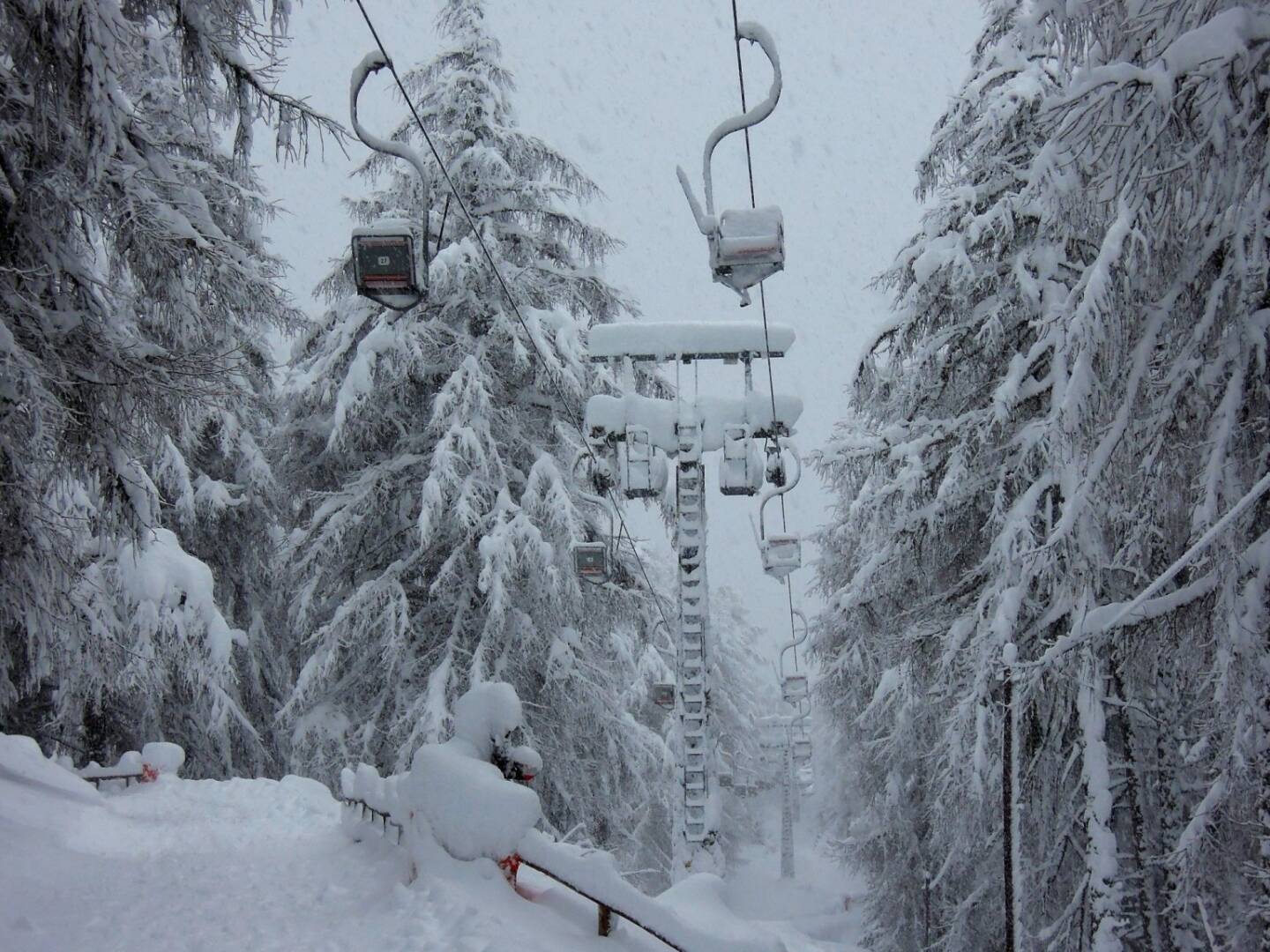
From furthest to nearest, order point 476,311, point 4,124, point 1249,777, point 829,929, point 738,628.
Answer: point 738,628
point 829,929
point 476,311
point 4,124
point 1249,777

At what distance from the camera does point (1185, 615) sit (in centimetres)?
484

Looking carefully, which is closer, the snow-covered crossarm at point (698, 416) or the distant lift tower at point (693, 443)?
the distant lift tower at point (693, 443)

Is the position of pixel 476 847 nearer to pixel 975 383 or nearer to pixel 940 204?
pixel 975 383

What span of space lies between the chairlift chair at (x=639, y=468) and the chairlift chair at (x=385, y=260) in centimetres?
384

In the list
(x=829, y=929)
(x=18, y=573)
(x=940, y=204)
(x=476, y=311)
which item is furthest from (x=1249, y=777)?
(x=829, y=929)

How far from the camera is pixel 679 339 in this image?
1159 centimetres

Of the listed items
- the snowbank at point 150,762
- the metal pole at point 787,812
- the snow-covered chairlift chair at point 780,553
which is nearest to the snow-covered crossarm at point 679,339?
the snow-covered chairlift chair at point 780,553

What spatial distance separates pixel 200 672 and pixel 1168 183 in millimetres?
11419

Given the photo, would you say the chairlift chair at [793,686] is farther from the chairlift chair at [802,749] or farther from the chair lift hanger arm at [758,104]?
the chair lift hanger arm at [758,104]

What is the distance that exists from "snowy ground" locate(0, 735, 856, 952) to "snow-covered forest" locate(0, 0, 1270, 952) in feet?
0.20

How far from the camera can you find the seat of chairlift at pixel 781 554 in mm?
12422

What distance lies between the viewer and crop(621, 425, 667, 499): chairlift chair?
1076cm

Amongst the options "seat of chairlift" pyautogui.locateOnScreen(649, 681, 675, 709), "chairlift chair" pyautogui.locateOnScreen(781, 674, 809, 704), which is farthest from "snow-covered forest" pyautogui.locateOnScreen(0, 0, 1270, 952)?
"chairlift chair" pyautogui.locateOnScreen(781, 674, 809, 704)

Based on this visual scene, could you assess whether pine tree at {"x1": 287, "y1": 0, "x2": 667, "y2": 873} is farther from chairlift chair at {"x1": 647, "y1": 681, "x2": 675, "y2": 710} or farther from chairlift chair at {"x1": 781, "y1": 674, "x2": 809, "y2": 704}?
chairlift chair at {"x1": 781, "y1": 674, "x2": 809, "y2": 704}
